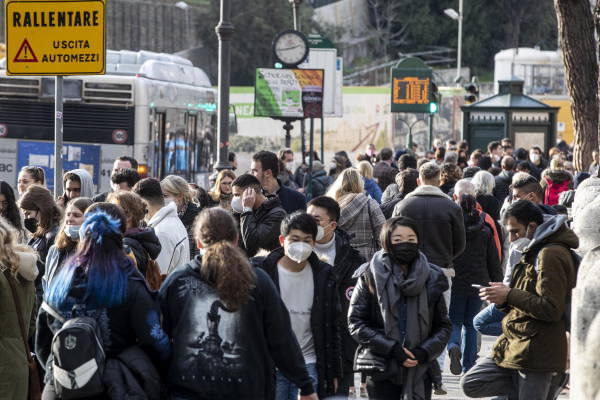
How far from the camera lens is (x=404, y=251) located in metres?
4.84

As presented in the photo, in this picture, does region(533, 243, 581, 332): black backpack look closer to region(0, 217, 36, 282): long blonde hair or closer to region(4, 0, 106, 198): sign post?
region(0, 217, 36, 282): long blonde hair

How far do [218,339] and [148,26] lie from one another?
53.1 metres

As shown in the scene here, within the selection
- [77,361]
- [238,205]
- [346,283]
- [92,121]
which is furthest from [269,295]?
[92,121]

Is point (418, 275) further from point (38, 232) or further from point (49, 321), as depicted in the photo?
point (38, 232)

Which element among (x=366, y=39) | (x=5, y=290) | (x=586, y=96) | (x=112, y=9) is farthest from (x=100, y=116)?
(x=366, y=39)

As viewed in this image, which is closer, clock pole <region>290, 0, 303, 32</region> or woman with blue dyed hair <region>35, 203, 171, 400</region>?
woman with blue dyed hair <region>35, 203, 171, 400</region>

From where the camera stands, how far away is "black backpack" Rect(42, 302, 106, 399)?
3459 mm

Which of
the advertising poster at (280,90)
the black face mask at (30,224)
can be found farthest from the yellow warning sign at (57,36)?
the advertising poster at (280,90)

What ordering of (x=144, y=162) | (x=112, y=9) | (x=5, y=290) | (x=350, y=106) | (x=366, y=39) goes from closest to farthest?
(x=5, y=290)
(x=144, y=162)
(x=350, y=106)
(x=112, y=9)
(x=366, y=39)

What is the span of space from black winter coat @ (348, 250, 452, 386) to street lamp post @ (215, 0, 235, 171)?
7959mm

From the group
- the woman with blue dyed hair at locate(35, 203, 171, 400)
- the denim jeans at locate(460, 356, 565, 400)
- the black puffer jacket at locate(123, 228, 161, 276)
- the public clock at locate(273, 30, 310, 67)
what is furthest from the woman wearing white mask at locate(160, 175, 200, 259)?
the public clock at locate(273, 30, 310, 67)

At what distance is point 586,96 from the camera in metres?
14.5

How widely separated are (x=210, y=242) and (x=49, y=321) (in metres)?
0.77

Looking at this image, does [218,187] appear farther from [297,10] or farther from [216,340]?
[297,10]
